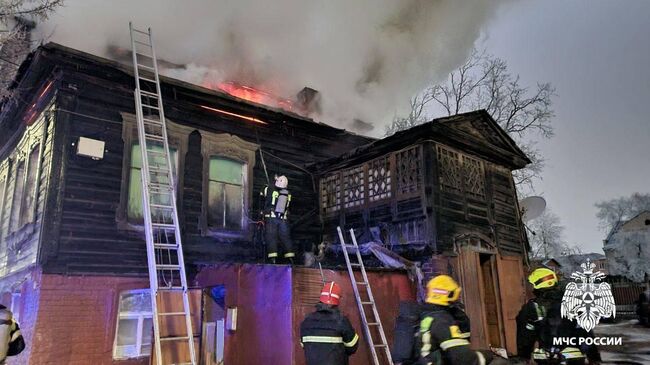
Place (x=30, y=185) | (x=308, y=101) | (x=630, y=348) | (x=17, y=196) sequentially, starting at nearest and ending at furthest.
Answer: (x=30, y=185) → (x=17, y=196) → (x=630, y=348) → (x=308, y=101)

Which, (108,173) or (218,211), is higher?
(108,173)

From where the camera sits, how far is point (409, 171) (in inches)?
345

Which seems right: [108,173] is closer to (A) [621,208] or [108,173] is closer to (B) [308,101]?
(B) [308,101]

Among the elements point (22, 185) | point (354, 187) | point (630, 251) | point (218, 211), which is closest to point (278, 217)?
→ point (218, 211)

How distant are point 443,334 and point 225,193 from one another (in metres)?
6.77

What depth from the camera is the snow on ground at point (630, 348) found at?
34.6 feet

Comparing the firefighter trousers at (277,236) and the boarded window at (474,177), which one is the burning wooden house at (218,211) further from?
the firefighter trousers at (277,236)

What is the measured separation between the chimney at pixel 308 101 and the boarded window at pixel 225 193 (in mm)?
5011

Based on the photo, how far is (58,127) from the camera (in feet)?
24.6

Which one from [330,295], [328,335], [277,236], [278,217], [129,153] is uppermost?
[129,153]

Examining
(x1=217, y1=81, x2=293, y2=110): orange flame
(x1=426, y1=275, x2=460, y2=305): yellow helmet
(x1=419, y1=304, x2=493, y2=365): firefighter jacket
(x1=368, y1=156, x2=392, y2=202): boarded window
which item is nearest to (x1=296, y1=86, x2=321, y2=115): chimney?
(x1=217, y1=81, x2=293, y2=110): orange flame

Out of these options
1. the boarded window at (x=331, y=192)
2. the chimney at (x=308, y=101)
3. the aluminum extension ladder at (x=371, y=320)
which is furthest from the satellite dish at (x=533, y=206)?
the aluminum extension ladder at (x=371, y=320)

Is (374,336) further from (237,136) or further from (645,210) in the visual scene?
(645,210)

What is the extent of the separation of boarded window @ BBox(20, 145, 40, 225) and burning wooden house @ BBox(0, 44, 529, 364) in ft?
0.16
